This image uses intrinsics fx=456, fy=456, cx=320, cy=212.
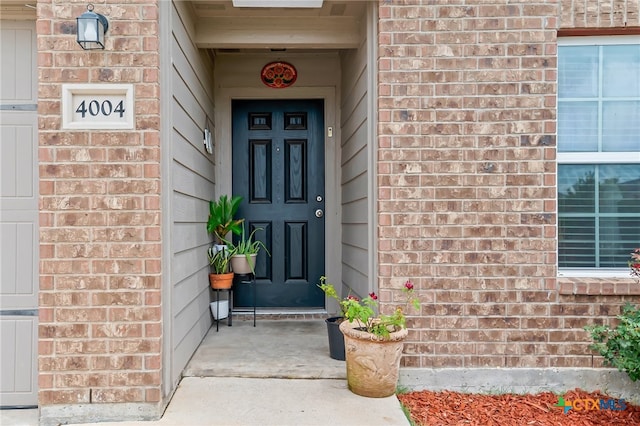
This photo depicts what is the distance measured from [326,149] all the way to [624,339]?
2.58m

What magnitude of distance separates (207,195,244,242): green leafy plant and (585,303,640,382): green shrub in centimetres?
250

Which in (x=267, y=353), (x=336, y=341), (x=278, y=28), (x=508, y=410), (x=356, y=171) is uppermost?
(x=278, y=28)

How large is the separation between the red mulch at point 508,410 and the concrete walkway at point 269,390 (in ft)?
0.55

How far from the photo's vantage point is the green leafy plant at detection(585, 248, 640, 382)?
7.72ft

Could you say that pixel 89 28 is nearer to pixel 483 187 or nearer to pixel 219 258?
pixel 219 258

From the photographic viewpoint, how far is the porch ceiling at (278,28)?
3.06 metres

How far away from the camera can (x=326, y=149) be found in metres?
4.06

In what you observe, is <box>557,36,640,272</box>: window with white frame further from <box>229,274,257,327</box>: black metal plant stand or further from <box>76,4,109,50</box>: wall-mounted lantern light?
<box>76,4,109,50</box>: wall-mounted lantern light

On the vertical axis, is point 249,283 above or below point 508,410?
above

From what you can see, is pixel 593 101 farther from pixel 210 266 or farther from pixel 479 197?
pixel 210 266

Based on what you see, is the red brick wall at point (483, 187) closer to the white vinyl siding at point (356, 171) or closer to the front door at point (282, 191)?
the white vinyl siding at point (356, 171)

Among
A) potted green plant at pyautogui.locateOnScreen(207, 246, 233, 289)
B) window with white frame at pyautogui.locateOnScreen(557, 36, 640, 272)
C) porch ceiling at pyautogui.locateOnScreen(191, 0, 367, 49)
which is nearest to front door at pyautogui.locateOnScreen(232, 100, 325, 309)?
potted green plant at pyautogui.locateOnScreen(207, 246, 233, 289)

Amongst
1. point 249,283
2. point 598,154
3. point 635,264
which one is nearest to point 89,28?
point 249,283

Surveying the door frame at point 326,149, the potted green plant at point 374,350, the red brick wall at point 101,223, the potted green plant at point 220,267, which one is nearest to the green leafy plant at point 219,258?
the potted green plant at point 220,267
